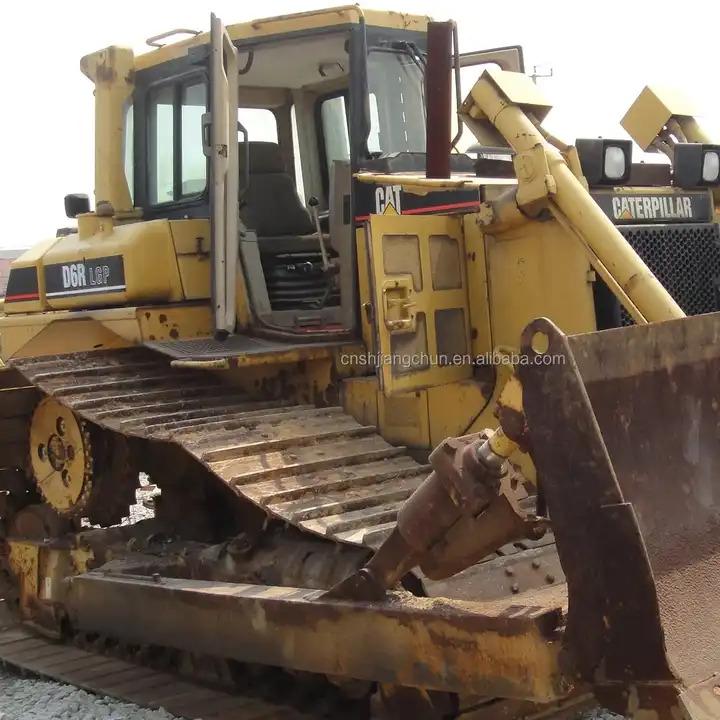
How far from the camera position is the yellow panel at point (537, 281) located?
420 centimetres

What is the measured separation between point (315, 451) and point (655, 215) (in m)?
1.72

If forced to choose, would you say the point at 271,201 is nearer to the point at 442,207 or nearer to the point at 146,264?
the point at 146,264

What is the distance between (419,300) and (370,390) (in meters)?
0.55

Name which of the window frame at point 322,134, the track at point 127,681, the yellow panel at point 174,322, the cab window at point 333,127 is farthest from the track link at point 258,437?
the cab window at point 333,127

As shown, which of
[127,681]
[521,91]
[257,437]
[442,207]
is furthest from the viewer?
[127,681]

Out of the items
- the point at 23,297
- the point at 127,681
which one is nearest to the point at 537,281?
the point at 127,681

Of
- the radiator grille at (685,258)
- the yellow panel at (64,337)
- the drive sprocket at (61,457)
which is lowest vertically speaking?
the drive sprocket at (61,457)

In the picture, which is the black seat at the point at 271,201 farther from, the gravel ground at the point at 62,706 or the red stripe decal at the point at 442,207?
the gravel ground at the point at 62,706

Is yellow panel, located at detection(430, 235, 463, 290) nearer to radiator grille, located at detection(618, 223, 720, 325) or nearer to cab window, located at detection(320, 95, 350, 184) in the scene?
radiator grille, located at detection(618, 223, 720, 325)

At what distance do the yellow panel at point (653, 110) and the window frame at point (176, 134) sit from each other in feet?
7.08

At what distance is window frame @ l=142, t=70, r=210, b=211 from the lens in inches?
215

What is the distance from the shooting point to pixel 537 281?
435 centimetres

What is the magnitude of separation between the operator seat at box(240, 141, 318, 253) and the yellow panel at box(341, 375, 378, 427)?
1049mm

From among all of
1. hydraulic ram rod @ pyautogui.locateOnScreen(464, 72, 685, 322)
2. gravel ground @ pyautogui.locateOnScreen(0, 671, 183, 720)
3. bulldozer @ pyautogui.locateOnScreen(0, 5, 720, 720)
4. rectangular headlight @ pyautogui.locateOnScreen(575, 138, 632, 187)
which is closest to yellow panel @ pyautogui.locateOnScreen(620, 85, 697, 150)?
bulldozer @ pyautogui.locateOnScreen(0, 5, 720, 720)
